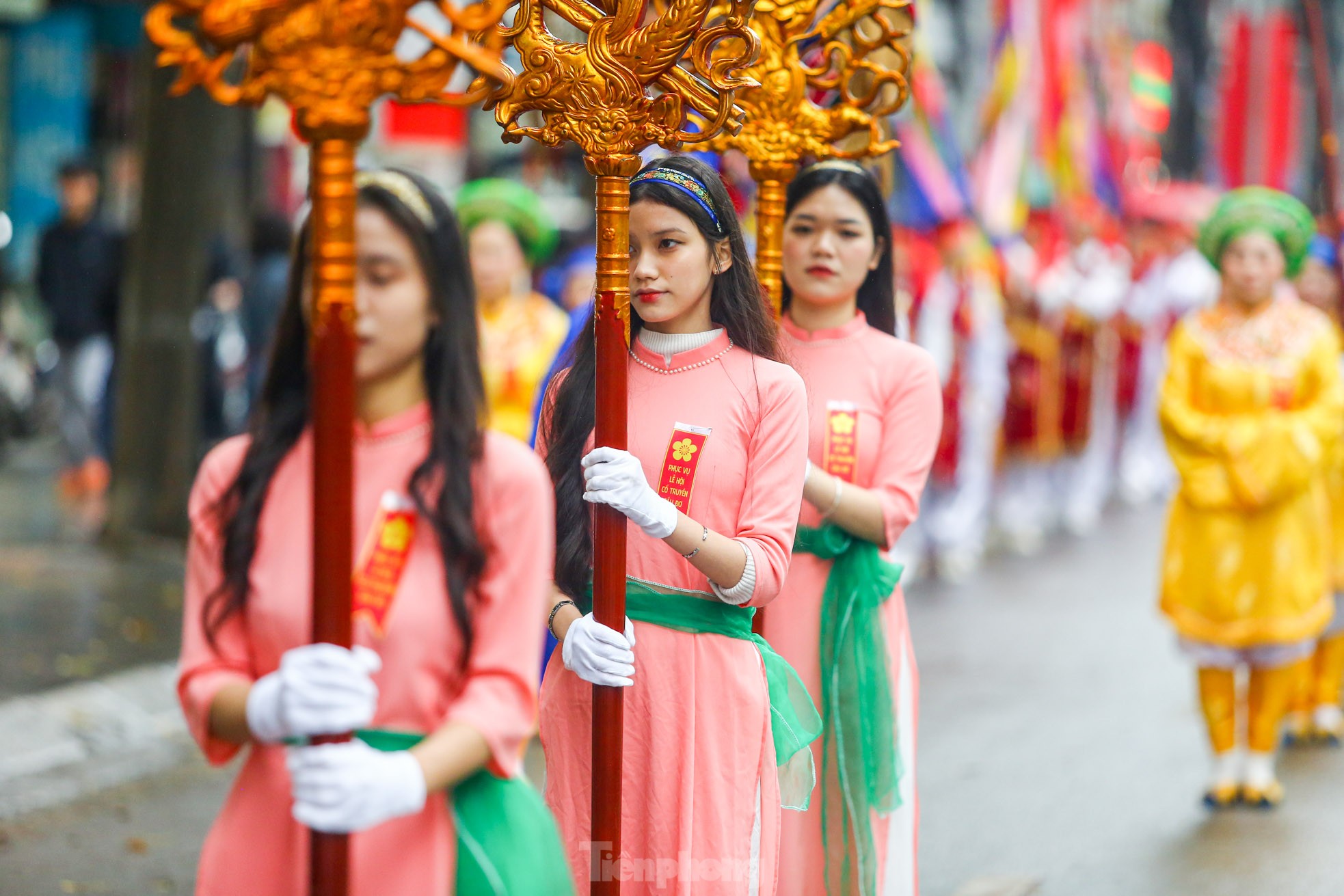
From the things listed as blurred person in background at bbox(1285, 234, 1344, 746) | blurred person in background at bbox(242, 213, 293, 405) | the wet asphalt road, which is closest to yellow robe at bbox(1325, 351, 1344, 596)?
blurred person in background at bbox(1285, 234, 1344, 746)

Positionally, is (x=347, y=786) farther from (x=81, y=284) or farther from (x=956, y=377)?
(x=81, y=284)

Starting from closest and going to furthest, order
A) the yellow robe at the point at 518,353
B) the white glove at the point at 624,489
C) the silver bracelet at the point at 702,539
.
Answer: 1. the white glove at the point at 624,489
2. the silver bracelet at the point at 702,539
3. the yellow robe at the point at 518,353

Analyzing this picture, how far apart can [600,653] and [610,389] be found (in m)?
0.48

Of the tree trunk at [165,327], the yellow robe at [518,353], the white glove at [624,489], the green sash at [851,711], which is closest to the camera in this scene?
the white glove at [624,489]

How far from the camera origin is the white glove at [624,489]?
2824mm

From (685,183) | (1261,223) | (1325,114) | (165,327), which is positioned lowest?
(685,183)

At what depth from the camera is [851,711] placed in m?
3.86

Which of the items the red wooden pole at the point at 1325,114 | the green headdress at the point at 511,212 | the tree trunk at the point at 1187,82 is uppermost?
the tree trunk at the point at 1187,82

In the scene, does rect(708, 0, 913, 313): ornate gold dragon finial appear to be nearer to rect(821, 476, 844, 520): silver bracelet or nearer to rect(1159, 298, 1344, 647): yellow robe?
rect(821, 476, 844, 520): silver bracelet

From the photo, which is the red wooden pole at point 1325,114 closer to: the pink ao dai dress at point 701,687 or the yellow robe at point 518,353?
the yellow robe at point 518,353

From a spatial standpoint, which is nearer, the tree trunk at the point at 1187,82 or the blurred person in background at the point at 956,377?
the blurred person in background at the point at 956,377

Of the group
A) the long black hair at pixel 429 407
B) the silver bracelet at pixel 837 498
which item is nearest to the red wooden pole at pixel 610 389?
the long black hair at pixel 429 407

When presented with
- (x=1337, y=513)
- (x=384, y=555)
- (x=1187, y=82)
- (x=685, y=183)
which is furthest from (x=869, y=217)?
(x=1187, y=82)

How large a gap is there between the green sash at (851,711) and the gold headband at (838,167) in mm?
891
